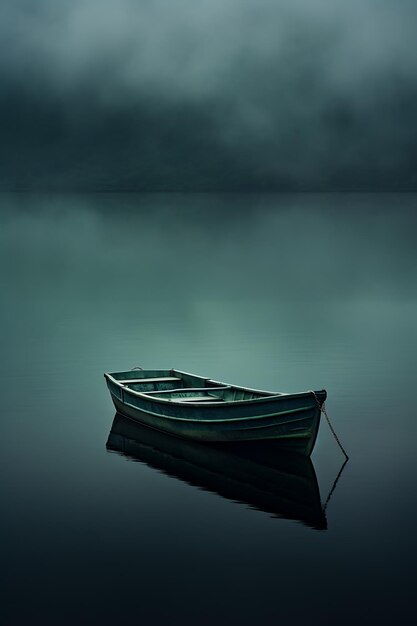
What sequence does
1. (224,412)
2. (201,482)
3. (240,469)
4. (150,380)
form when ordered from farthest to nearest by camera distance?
(150,380), (224,412), (240,469), (201,482)

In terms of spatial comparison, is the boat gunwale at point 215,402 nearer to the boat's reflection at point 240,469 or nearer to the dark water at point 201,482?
the boat's reflection at point 240,469

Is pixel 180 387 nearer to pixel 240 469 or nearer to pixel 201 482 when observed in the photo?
pixel 240 469

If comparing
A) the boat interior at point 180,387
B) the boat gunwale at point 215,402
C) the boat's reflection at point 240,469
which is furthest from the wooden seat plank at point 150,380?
the boat's reflection at point 240,469

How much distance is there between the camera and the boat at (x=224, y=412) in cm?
2298

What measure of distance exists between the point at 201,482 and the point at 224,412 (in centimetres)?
243

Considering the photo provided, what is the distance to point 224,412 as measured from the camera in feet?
78.7

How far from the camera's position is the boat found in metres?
23.0

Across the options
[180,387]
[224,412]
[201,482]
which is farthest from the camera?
[180,387]

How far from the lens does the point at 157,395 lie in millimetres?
27703

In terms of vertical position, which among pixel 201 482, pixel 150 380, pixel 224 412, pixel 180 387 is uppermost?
pixel 150 380

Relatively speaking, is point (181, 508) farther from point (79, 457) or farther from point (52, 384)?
point (52, 384)

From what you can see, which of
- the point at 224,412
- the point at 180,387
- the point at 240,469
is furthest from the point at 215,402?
the point at 180,387

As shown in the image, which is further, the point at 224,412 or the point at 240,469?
the point at 224,412

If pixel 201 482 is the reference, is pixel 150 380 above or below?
above
